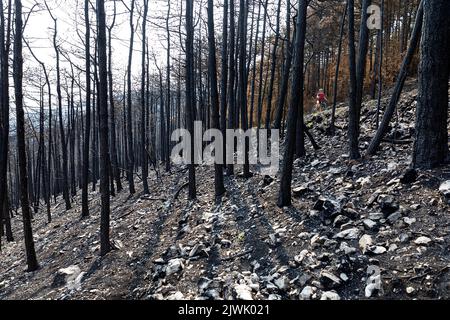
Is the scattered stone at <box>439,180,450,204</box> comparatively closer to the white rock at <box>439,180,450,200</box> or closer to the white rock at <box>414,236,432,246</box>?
the white rock at <box>439,180,450,200</box>

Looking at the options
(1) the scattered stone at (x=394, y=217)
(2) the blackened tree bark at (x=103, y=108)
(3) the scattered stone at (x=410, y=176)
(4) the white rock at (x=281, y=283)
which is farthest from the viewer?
(2) the blackened tree bark at (x=103, y=108)

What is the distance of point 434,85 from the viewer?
207 inches

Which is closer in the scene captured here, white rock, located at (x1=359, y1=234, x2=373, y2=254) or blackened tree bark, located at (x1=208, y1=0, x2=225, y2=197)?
white rock, located at (x1=359, y1=234, x2=373, y2=254)

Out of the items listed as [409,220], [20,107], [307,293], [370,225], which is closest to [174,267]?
[307,293]

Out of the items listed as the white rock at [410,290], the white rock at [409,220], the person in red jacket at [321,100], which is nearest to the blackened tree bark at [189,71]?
the white rock at [409,220]

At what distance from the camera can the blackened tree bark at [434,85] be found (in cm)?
520

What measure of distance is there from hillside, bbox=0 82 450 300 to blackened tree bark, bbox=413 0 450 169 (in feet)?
1.35

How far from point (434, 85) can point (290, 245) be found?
3.63 metres

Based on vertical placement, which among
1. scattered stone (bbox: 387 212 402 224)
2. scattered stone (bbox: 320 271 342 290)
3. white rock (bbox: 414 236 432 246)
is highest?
scattered stone (bbox: 387 212 402 224)

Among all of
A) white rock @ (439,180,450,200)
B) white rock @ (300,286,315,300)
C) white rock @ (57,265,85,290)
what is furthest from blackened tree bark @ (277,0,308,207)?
white rock @ (57,265,85,290)

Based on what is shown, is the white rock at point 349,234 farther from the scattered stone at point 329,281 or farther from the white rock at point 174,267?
the white rock at point 174,267

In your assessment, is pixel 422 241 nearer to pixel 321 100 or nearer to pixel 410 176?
pixel 410 176

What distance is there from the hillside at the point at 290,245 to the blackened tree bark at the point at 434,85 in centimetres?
41

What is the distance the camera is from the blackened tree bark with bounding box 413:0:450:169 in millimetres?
5195
